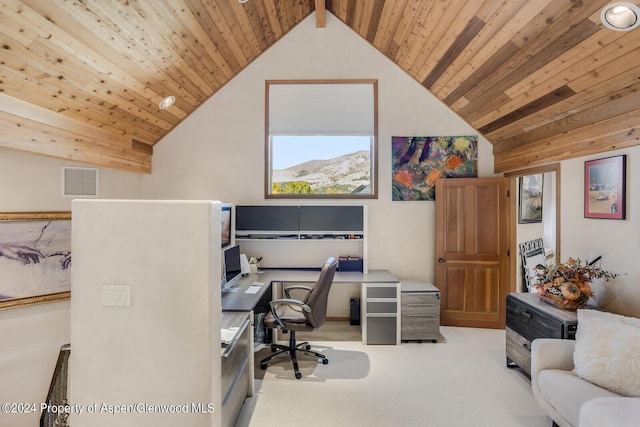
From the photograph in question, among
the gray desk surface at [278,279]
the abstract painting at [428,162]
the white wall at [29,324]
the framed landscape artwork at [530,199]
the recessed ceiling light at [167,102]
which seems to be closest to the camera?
the white wall at [29,324]

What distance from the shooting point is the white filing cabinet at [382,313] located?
361cm

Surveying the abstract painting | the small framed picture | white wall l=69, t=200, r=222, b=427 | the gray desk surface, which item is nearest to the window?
the abstract painting

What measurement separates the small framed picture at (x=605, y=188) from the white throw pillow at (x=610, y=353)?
97 cm

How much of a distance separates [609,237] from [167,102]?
4539mm

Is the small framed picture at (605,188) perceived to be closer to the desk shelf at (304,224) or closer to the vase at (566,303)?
the vase at (566,303)

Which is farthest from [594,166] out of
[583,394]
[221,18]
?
[221,18]

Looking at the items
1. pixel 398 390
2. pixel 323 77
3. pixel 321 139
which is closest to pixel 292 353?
pixel 398 390

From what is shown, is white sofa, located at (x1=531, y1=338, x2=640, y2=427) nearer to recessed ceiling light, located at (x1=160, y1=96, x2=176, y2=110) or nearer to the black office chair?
the black office chair

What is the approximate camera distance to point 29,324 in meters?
2.84

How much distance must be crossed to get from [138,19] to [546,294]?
4.05 meters

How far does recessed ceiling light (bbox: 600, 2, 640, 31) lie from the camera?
1803mm

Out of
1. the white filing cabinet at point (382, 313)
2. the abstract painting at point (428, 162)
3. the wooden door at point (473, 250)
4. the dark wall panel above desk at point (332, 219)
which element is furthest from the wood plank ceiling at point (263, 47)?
the white filing cabinet at point (382, 313)

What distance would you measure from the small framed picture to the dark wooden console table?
35.2 inches

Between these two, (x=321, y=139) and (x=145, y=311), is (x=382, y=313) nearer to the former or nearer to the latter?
(x=321, y=139)
